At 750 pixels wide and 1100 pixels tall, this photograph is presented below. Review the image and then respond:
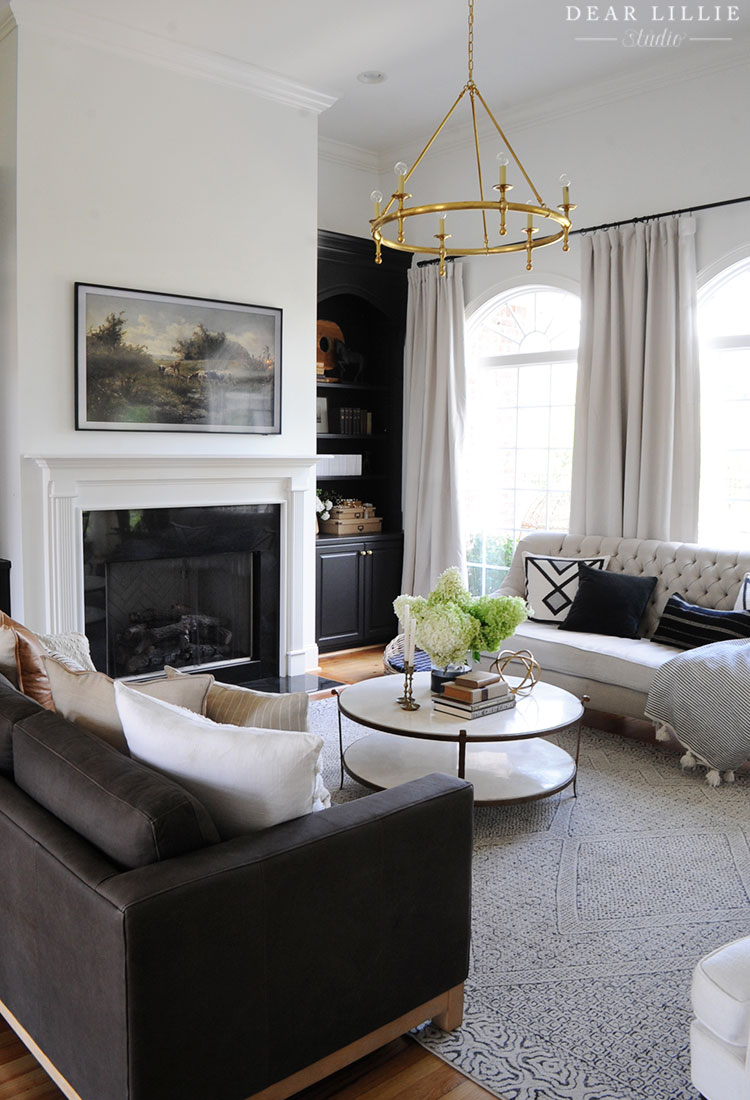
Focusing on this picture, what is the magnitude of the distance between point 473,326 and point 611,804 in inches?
146

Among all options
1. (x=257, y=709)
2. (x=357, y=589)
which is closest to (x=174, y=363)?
(x=357, y=589)

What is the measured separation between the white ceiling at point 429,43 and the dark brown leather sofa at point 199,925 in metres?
3.77

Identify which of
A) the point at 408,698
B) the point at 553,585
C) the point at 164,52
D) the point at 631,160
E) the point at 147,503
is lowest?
the point at 408,698

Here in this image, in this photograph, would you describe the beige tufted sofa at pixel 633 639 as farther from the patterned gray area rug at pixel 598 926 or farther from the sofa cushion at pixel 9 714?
the sofa cushion at pixel 9 714

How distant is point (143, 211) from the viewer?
482 cm

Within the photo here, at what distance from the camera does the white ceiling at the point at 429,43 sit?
4414 millimetres

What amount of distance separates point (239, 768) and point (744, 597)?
3.28 m

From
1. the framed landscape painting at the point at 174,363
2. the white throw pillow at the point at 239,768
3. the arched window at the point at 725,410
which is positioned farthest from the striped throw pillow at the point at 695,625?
the white throw pillow at the point at 239,768

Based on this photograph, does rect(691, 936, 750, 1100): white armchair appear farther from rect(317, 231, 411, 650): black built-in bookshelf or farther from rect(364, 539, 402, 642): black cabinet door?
rect(364, 539, 402, 642): black cabinet door

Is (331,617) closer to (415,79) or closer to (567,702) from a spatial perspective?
(567,702)

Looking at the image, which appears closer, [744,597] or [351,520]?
[744,597]

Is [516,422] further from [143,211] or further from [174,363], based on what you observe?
[143,211]

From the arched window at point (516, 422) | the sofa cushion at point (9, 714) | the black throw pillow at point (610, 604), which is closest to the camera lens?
the sofa cushion at point (9, 714)

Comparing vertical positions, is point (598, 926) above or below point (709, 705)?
below
